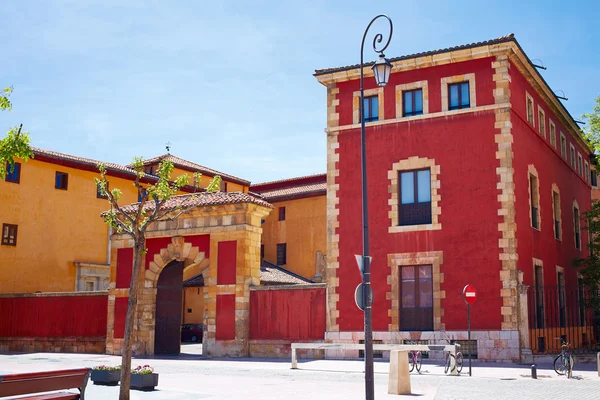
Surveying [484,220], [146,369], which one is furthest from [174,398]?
[484,220]

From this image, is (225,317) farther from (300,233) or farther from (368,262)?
(300,233)

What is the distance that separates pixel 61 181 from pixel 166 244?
13.6 m

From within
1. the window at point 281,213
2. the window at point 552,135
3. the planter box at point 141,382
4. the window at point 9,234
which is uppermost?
the window at point 552,135

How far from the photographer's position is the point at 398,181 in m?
25.6

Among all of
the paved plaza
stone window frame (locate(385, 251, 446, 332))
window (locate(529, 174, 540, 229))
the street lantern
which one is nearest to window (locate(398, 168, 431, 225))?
stone window frame (locate(385, 251, 446, 332))

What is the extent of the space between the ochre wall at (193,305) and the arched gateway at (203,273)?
15.0m

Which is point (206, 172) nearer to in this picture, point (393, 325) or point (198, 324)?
point (198, 324)

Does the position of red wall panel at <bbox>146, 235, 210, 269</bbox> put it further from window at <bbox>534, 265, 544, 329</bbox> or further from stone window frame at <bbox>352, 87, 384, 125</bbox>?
window at <bbox>534, 265, 544, 329</bbox>

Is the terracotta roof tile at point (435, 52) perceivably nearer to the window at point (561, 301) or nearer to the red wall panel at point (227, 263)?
the red wall panel at point (227, 263)

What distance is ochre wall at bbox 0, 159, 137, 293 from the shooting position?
36.5 meters

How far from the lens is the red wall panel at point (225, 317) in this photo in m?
26.7

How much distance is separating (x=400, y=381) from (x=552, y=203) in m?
17.8

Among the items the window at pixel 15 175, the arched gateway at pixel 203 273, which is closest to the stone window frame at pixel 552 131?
the arched gateway at pixel 203 273

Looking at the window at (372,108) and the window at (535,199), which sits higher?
the window at (372,108)
